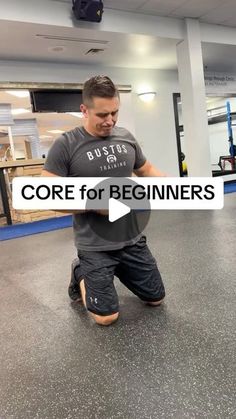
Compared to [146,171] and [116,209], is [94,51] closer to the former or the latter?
[146,171]

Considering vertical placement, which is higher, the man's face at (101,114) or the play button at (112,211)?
the man's face at (101,114)

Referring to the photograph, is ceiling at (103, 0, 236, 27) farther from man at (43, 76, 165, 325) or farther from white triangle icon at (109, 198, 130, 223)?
white triangle icon at (109, 198, 130, 223)

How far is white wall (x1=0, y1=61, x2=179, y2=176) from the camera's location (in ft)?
19.7

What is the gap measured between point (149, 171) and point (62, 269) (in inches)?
48.7

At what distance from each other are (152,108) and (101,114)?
5.45 meters

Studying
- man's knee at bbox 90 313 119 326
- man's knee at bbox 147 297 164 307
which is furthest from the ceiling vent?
man's knee at bbox 90 313 119 326

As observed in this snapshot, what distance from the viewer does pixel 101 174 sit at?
→ 5.37ft

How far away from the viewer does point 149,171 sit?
1.89 meters

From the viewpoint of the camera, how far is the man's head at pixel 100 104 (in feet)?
5.04

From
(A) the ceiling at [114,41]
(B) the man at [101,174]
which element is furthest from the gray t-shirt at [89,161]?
(A) the ceiling at [114,41]

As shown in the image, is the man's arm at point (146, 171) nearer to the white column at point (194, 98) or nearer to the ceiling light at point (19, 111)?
the white column at point (194, 98)

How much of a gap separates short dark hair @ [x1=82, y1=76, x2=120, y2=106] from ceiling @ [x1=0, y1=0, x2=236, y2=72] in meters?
3.04

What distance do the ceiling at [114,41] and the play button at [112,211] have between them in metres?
3.30

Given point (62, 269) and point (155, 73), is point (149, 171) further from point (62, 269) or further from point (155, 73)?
point (155, 73)
